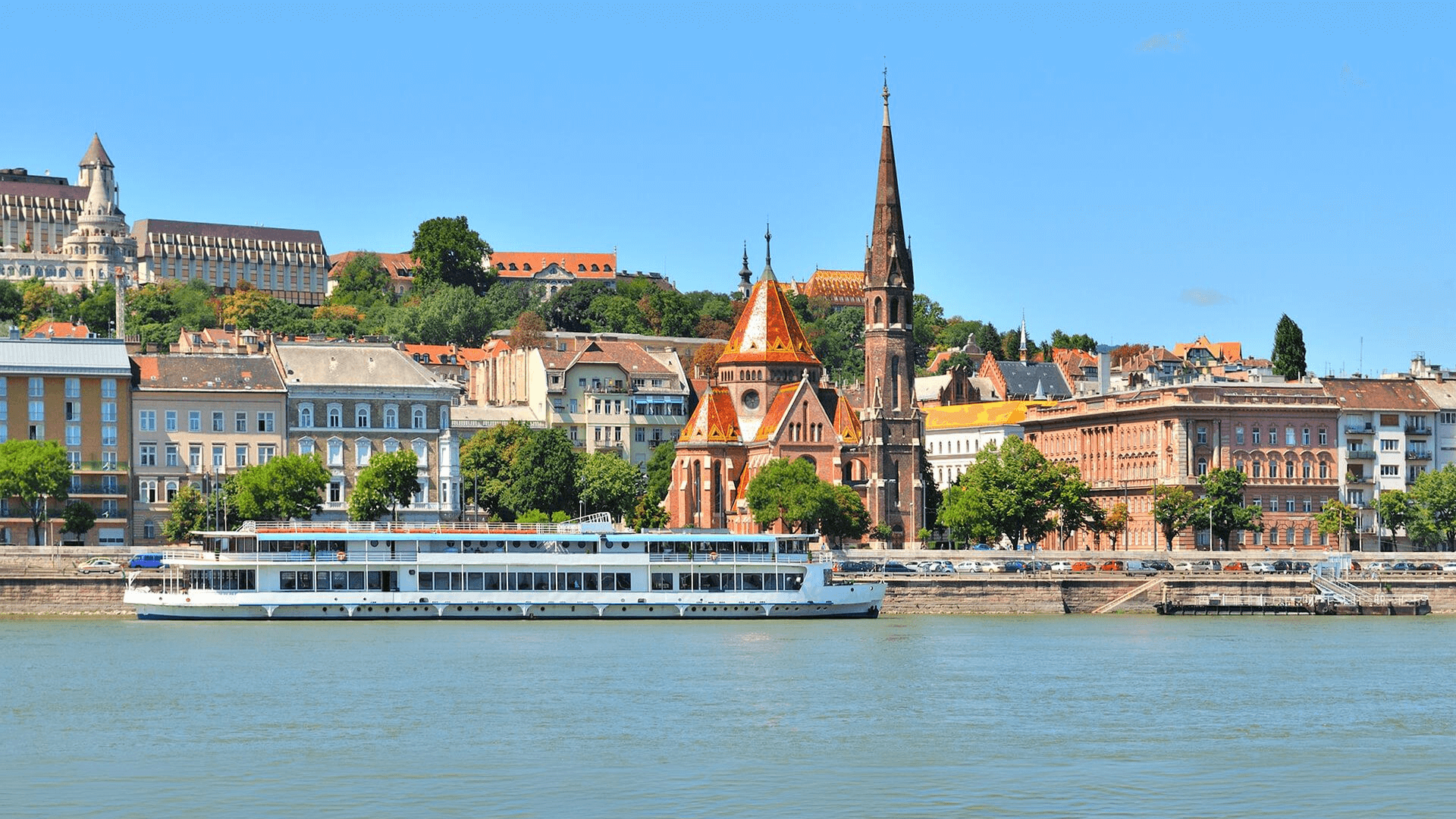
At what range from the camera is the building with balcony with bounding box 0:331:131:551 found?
106062 millimetres

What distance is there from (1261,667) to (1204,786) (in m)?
23.2

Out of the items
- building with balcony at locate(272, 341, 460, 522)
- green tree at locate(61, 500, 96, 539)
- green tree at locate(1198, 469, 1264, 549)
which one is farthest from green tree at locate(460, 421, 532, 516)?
green tree at locate(1198, 469, 1264, 549)

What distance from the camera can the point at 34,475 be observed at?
3952 inches

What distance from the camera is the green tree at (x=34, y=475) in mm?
99938

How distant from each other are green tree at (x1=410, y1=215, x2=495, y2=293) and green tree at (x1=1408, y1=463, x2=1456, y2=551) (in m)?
95.7

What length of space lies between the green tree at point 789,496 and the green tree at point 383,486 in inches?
669

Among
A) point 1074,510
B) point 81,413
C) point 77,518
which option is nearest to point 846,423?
point 1074,510

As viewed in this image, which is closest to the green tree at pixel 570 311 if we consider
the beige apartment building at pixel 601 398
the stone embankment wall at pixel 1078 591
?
the beige apartment building at pixel 601 398

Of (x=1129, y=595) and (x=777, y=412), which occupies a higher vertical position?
(x=777, y=412)

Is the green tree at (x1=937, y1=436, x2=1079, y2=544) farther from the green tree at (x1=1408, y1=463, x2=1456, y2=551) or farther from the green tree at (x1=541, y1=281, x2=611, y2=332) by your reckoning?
the green tree at (x1=541, y1=281, x2=611, y2=332)

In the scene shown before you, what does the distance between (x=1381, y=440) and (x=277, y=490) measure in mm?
54766

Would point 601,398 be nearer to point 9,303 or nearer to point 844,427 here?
point 844,427

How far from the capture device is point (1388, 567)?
100500mm

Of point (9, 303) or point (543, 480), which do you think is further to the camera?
point (9, 303)
